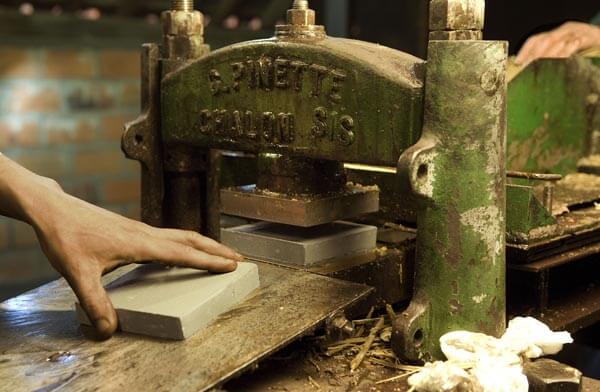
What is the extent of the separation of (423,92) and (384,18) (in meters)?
2.80

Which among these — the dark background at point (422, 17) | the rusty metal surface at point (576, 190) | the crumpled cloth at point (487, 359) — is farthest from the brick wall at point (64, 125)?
the crumpled cloth at point (487, 359)

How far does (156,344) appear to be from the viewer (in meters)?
1.10

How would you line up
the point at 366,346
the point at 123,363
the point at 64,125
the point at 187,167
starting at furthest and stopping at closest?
the point at 64,125
the point at 187,167
the point at 366,346
the point at 123,363

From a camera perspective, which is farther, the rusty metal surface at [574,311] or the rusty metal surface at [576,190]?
the rusty metal surface at [576,190]

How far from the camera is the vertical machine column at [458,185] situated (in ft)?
3.73

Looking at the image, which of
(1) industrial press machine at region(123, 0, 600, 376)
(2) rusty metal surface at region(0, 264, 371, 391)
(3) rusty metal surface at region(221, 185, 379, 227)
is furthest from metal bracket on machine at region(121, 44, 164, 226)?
(2) rusty metal surface at region(0, 264, 371, 391)

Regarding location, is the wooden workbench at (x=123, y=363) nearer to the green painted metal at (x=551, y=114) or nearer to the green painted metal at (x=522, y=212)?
the green painted metal at (x=522, y=212)

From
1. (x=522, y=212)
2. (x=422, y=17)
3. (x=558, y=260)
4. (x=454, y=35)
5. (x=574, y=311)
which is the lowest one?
(x=574, y=311)

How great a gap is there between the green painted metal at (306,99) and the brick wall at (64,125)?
2.37m

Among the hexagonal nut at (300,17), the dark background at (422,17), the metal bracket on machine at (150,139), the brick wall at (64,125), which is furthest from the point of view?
the brick wall at (64,125)

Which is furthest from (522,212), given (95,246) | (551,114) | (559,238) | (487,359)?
(95,246)

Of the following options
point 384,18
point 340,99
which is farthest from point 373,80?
point 384,18

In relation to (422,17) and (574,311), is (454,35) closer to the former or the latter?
(574,311)

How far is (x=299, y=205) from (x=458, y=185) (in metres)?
0.33
